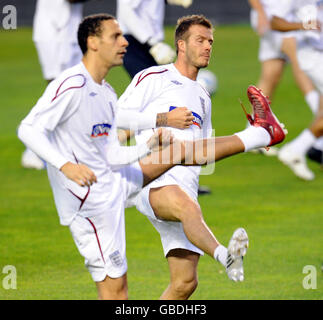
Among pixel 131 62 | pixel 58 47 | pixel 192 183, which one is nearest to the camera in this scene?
pixel 192 183

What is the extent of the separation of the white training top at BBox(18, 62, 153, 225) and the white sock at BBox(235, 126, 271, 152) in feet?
2.47

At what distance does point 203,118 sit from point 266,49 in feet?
22.1

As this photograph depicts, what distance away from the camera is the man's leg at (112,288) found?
21.3ft

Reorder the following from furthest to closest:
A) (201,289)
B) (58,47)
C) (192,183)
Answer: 1. (58,47)
2. (201,289)
3. (192,183)

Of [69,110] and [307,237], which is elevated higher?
[69,110]

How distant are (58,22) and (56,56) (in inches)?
17.1

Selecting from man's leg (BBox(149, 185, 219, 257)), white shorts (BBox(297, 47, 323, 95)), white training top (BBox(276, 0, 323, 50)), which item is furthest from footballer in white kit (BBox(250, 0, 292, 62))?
man's leg (BBox(149, 185, 219, 257))

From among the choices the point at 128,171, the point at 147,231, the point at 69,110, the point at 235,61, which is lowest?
the point at 235,61

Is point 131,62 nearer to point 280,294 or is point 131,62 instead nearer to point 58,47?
point 58,47

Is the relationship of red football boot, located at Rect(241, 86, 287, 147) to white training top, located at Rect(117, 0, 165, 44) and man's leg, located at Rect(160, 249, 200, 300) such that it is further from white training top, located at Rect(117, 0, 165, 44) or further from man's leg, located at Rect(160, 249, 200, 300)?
white training top, located at Rect(117, 0, 165, 44)

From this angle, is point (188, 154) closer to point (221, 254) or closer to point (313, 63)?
point (221, 254)

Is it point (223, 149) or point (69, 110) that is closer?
point (69, 110)

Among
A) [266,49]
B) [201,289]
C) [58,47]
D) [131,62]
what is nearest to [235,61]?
[266,49]

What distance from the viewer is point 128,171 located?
6730mm
